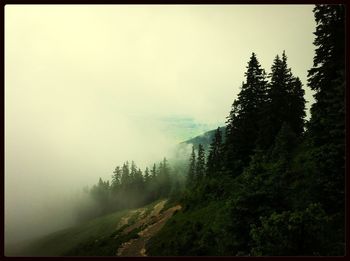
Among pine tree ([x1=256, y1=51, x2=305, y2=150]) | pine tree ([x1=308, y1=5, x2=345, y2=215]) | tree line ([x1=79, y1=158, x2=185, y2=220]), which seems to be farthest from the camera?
tree line ([x1=79, y1=158, x2=185, y2=220])

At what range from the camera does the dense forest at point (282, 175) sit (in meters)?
14.7

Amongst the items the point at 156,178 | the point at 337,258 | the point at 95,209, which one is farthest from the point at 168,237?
the point at 95,209

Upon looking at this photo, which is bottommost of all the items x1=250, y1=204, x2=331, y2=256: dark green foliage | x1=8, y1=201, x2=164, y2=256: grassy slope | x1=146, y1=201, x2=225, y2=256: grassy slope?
x1=8, y1=201, x2=164, y2=256: grassy slope

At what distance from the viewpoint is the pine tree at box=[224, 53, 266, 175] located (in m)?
39.6

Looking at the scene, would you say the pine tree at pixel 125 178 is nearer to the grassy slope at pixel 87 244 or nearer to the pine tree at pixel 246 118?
the grassy slope at pixel 87 244

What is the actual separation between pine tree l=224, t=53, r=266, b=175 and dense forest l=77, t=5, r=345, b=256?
124 millimetres

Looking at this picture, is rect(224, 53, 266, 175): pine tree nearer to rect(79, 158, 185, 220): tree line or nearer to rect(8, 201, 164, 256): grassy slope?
rect(8, 201, 164, 256): grassy slope

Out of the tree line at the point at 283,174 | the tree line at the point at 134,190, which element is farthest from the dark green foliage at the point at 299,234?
the tree line at the point at 134,190

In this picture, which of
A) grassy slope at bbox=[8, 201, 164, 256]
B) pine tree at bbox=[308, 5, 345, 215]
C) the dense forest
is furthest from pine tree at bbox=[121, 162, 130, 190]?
pine tree at bbox=[308, 5, 345, 215]

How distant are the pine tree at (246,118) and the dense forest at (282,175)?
12cm

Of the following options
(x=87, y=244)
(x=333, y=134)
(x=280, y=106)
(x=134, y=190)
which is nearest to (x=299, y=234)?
(x=333, y=134)

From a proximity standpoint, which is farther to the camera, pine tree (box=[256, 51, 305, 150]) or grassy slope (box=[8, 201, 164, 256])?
grassy slope (box=[8, 201, 164, 256])

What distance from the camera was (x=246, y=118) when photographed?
40781 mm

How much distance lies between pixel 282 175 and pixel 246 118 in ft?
79.5
